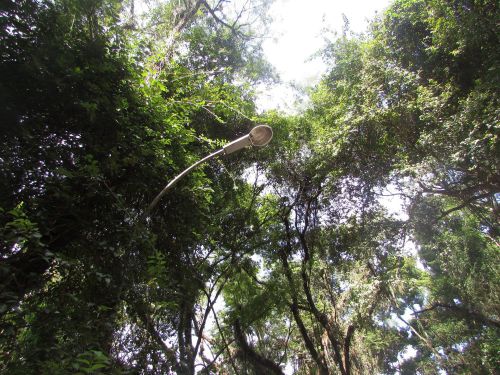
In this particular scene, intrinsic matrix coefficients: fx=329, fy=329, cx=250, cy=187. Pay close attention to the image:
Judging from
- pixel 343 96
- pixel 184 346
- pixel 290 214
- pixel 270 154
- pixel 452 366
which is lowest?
pixel 184 346

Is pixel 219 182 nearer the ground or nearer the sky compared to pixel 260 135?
nearer the sky

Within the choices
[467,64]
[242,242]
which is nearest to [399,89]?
[467,64]

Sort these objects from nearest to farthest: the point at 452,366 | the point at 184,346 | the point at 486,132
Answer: the point at 486,132 < the point at 184,346 < the point at 452,366

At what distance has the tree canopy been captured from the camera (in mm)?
3877

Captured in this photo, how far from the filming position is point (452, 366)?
17.0 metres

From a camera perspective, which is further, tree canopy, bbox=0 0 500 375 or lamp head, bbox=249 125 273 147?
lamp head, bbox=249 125 273 147

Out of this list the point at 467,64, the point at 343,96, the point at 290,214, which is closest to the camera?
the point at 467,64

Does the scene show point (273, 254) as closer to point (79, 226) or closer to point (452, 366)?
point (79, 226)

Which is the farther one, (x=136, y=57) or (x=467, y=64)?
(x=467, y=64)

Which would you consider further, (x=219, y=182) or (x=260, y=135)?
(x=219, y=182)

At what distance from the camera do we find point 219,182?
360 inches

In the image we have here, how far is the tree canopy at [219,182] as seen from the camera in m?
3.88

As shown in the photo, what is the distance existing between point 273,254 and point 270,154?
3.18 m

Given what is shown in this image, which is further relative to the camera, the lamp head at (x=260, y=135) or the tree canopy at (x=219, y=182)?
the lamp head at (x=260, y=135)
